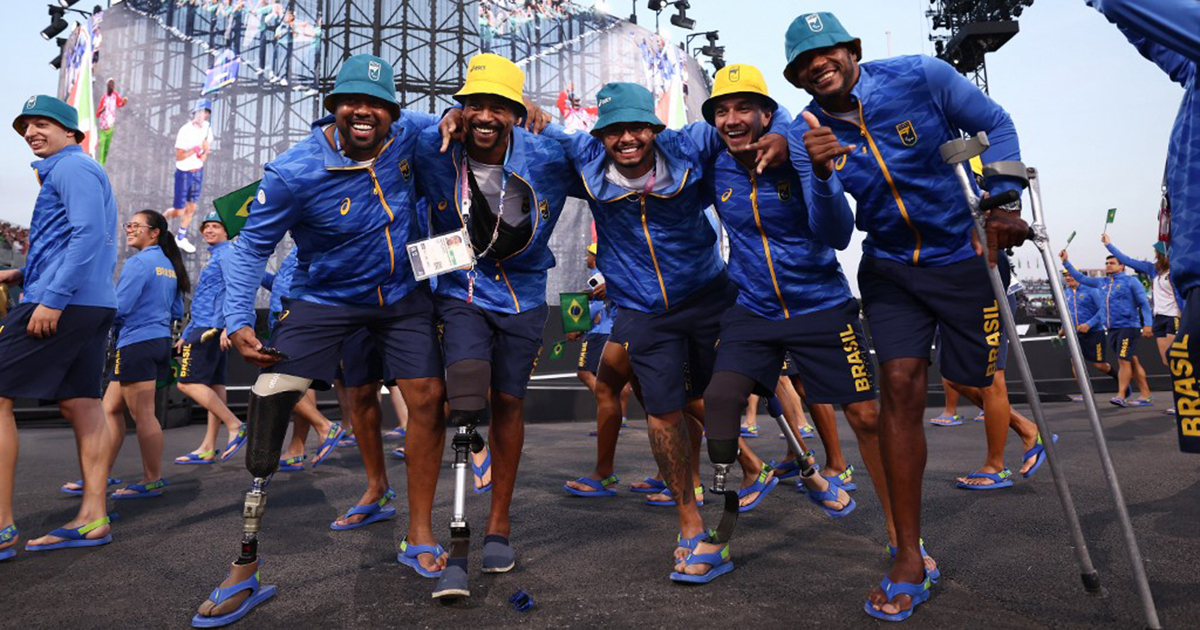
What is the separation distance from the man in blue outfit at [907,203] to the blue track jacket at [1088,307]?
9.60 m

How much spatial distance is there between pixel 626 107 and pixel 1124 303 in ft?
32.7

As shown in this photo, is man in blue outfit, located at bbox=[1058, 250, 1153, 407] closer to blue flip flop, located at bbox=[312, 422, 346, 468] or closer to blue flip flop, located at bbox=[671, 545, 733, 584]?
blue flip flop, located at bbox=[671, 545, 733, 584]

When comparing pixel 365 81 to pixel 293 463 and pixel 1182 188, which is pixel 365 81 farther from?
pixel 293 463

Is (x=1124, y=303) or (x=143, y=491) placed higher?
(x=1124, y=303)

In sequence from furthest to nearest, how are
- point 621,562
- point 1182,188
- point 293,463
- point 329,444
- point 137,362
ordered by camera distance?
point 293,463 < point 329,444 < point 137,362 < point 621,562 < point 1182,188

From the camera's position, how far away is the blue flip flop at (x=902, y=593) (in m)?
2.09

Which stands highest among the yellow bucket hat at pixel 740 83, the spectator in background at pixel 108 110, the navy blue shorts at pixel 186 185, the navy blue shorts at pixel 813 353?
the spectator in background at pixel 108 110

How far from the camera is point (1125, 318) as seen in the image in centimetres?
988

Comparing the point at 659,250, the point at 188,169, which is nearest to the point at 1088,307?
the point at 659,250

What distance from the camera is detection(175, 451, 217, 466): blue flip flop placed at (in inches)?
236

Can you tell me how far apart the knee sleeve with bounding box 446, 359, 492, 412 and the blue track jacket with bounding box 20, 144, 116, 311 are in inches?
70.5

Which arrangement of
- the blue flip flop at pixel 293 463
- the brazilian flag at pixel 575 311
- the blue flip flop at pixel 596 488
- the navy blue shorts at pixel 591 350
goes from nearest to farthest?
1. the blue flip flop at pixel 596 488
2. the blue flip flop at pixel 293 463
3. the brazilian flag at pixel 575 311
4. the navy blue shorts at pixel 591 350

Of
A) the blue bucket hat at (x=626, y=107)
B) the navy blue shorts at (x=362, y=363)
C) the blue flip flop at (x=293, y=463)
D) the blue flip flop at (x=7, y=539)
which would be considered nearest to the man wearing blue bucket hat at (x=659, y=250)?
the blue bucket hat at (x=626, y=107)

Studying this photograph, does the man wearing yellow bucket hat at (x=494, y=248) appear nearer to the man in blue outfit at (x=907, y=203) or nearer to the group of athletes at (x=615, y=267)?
the group of athletes at (x=615, y=267)
